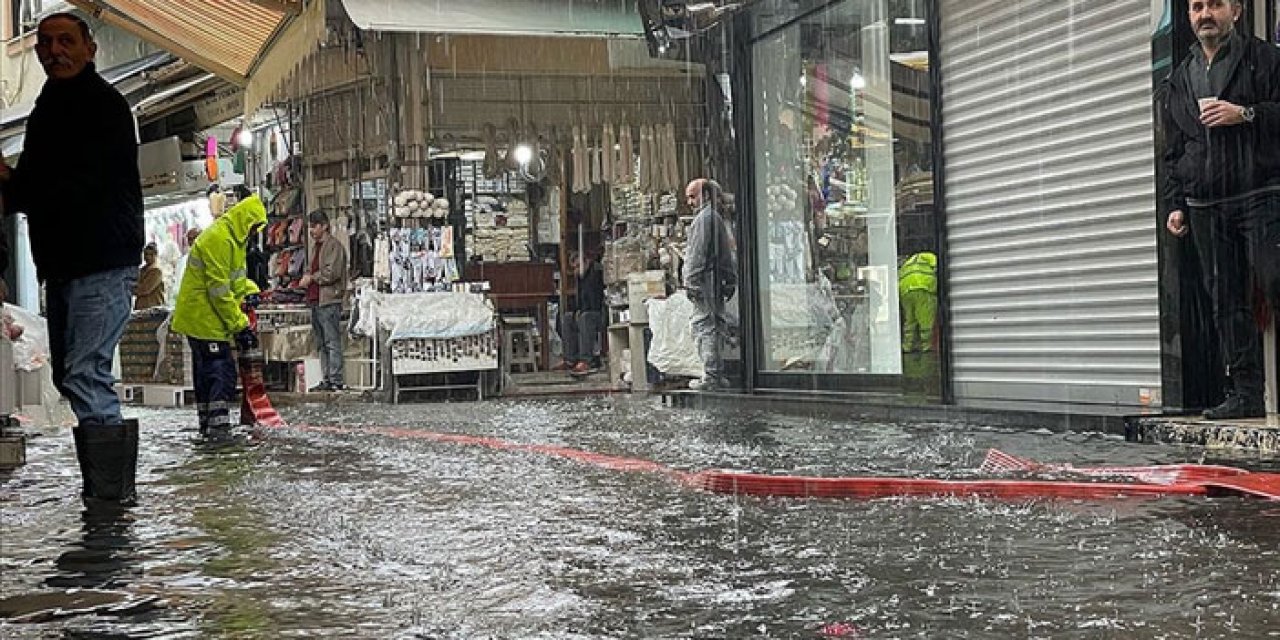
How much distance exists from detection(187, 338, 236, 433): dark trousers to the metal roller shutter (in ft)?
15.9

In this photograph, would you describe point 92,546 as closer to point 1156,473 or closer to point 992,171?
point 1156,473

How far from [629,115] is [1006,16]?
11.4m

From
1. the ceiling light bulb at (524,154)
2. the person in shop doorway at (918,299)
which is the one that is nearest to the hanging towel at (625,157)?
the ceiling light bulb at (524,154)

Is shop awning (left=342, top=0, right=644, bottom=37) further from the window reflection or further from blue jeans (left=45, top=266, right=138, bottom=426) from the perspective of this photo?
blue jeans (left=45, top=266, right=138, bottom=426)

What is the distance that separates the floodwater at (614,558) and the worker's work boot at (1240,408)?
57 centimetres

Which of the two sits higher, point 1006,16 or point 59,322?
point 1006,16

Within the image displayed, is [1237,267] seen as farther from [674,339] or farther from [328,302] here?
[328,302]

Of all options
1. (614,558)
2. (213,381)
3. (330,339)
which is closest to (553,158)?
(330,339)

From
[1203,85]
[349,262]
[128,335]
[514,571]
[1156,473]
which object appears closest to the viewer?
[514,571]

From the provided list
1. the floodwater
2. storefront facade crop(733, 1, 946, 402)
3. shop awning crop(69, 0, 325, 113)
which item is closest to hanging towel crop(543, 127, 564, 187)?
shop awning crop(69, 0, 325, 113)

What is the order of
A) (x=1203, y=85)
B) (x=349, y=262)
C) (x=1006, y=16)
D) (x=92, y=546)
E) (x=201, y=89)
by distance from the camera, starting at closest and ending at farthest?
1. (x=92, y=546)
2. (x=1203, y=85)
3. (x=1006, y=16)
4. (x=349, y=262)
5. (x=201, y=89)

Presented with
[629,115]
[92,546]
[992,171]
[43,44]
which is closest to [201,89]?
[629,115]

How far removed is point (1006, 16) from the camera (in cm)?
1078

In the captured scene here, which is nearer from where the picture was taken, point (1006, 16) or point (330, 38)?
point (1006, 16)
